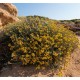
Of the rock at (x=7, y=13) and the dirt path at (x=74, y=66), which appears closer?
the dirt path at (x=74, y=66)

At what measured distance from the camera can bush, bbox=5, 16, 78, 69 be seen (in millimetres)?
5840

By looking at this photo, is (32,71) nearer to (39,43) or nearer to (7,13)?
(39,43)

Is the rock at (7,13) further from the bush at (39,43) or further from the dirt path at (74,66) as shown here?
the dirt path at (74,66)

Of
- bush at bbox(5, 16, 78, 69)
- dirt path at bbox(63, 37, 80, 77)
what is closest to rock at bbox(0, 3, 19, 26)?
bush at bbox(5, 16, 78, 69)

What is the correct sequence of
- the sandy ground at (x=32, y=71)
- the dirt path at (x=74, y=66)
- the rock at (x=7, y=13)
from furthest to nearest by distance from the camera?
1. the rock at (x=7, y=13)
2. the dirt path at (x=74, y=66)
3. the sandy ground at (x=32, y=71)

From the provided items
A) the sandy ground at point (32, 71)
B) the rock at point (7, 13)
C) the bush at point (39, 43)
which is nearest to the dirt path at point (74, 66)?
the sandy ground at point (32, 71)

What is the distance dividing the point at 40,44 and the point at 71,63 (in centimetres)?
121

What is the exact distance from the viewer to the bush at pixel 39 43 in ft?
19.2

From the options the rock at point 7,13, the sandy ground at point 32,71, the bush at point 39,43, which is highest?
the rock at point 7,13

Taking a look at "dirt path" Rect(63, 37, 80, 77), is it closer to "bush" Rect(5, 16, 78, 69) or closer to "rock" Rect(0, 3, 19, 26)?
"bush" Rect(5, 16, 78, 69)

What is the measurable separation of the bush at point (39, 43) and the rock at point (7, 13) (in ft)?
8.54

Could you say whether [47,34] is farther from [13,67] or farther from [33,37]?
[13,67]

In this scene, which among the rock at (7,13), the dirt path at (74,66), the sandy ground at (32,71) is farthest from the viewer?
the rock at (7,13)

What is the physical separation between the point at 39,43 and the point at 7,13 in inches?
154
